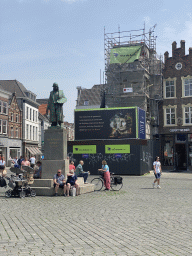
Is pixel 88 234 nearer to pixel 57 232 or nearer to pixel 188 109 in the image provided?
pixel 57 232

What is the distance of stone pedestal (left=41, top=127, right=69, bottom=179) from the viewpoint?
1741 cm

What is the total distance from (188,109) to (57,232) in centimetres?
3369

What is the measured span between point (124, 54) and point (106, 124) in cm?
1162

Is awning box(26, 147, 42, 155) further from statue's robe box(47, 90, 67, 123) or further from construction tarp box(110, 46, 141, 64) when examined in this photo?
statue's robe box(47, 90, 67, 123)

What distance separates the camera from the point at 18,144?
6169 cm

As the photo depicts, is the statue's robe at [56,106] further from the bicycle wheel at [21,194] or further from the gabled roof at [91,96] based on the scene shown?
the gabled roof at [91,96]

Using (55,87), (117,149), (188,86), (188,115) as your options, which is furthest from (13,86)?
(55,87)

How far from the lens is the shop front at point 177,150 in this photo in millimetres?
39219

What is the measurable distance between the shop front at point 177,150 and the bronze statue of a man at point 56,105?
23.3 m

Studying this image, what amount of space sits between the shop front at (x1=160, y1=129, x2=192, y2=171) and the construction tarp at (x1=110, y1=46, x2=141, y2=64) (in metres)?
9.64

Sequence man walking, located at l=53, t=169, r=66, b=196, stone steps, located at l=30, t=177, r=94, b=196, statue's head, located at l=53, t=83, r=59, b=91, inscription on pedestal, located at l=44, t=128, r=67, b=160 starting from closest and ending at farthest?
man walking, located at l=53, t=169, r=66, b=196 → stone steps, located at l=30, t=177, r=94, b=196 → inscription on pedestal, located at l=44, t=128, r=67, b=160 → statue's head, located at l=53, t=83, r=59, b=91

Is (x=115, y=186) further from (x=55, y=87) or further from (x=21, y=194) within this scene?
(x=55, y=87)

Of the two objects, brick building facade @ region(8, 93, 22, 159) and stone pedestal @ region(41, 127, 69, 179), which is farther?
brick building facade @ region(8, 93, 22, 159)

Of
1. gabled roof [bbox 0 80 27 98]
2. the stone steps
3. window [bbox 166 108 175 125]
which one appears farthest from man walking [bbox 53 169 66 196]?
gabled roof [bbox 0 80 27 98]
